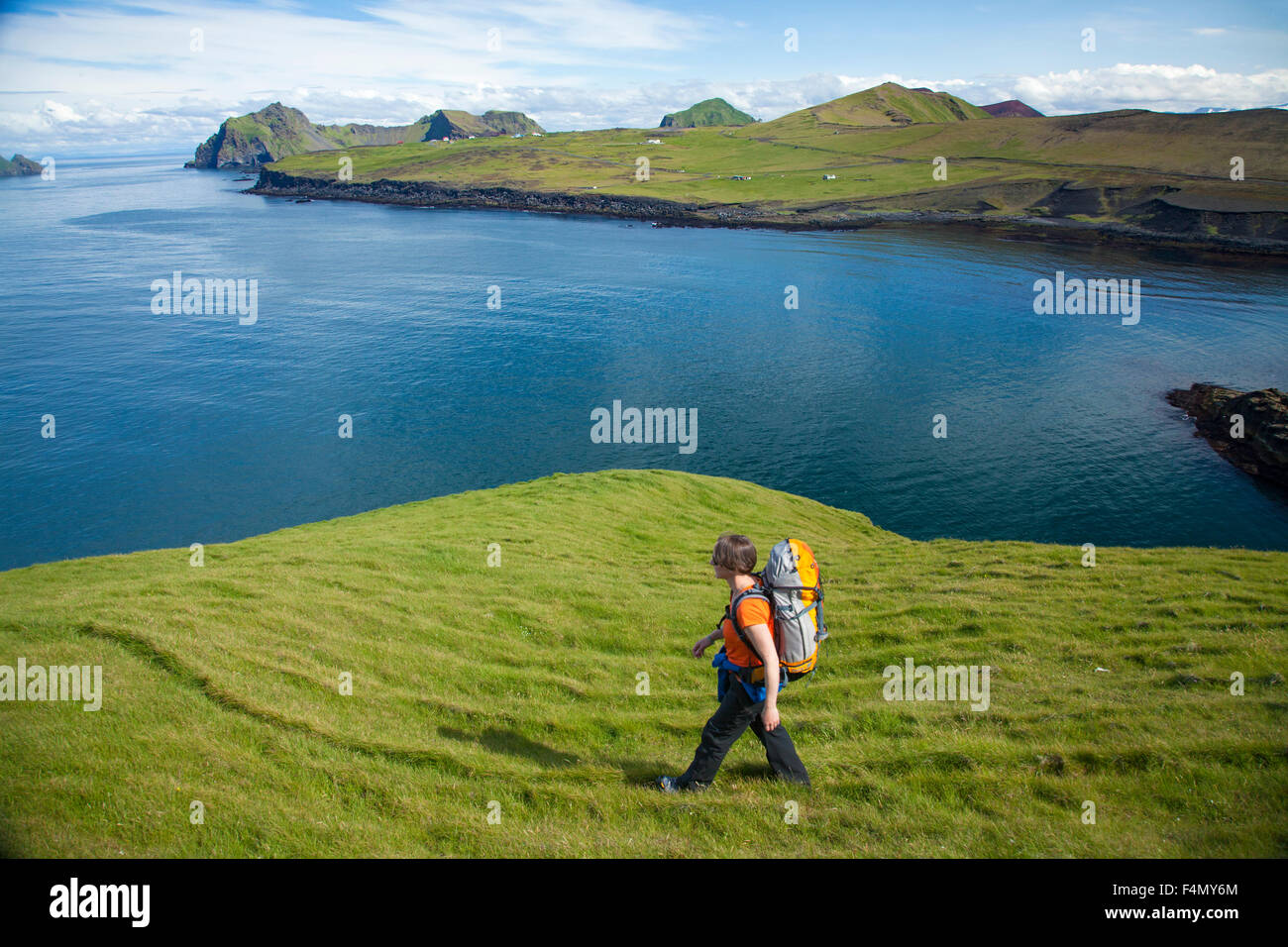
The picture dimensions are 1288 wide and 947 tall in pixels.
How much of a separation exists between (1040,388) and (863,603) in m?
60.8

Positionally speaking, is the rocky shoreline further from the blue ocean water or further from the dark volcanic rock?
the dark volcanic rock

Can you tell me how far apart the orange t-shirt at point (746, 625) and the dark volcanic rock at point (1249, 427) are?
63745 millimetres

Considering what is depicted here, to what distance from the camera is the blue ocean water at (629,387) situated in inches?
1924

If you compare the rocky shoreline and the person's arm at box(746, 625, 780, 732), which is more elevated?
the rocky shoreline

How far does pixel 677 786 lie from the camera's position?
1082 centimetres

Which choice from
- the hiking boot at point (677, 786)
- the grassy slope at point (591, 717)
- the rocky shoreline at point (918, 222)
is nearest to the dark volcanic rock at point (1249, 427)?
the grassy slope at point (591, 717)

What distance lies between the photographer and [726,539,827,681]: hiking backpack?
9016 mm

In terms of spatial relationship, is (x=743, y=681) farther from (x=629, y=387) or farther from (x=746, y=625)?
(x=629, y=387)

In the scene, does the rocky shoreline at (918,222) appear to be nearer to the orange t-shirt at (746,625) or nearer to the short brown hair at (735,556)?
the short brown hair at (735,556)

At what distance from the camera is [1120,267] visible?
11931 cm

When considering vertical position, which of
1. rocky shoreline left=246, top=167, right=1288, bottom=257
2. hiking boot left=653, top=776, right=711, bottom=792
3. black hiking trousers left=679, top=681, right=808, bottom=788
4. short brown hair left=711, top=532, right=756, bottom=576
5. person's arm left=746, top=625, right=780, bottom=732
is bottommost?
hiking boot left=653, top=776, right=711, bottom=792

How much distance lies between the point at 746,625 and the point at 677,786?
12.6 ft

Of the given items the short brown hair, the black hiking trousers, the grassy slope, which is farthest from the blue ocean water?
the short brown hair

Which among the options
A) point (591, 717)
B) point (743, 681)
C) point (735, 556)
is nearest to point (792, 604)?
point (735, 556)
